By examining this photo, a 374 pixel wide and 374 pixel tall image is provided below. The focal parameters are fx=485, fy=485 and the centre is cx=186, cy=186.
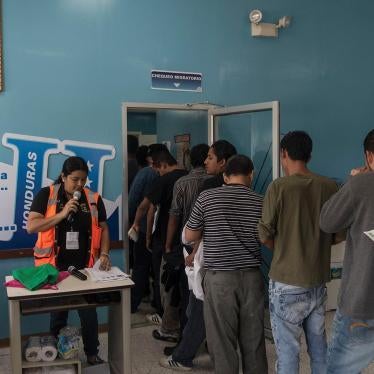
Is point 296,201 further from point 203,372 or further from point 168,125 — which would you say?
point 168,125

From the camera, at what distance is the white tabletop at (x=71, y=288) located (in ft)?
8.05

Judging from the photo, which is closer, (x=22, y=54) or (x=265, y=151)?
(x=22, y=54)

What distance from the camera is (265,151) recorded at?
13.5 ft

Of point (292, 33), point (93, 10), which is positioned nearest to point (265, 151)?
point (292, 33)

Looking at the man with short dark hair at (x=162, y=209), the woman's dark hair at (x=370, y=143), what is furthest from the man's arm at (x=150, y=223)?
the woman's dark hair at (x=370, y=143)

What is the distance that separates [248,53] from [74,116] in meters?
1.64

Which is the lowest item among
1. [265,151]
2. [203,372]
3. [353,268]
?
[203,372]

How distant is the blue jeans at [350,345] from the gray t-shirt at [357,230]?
0.08 m

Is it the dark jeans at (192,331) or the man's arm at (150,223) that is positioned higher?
the man's arm at (150,223)

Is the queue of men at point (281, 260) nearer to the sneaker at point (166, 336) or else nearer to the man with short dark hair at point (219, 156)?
the man with short dark hair at point (219, 156)

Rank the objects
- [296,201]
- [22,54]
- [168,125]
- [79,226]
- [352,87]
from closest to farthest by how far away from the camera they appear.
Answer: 1. [296,201]
2. [79,226]
3. [22,54]
4. [168,125]
5. [352,87]

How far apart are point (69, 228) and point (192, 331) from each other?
0.98m

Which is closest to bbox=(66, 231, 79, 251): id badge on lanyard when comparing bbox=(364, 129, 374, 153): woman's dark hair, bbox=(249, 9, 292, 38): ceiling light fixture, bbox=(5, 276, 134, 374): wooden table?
bbox=(5, 276, 134, 374): wooden table

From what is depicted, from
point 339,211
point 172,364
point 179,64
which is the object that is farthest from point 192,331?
→ point 179,64
